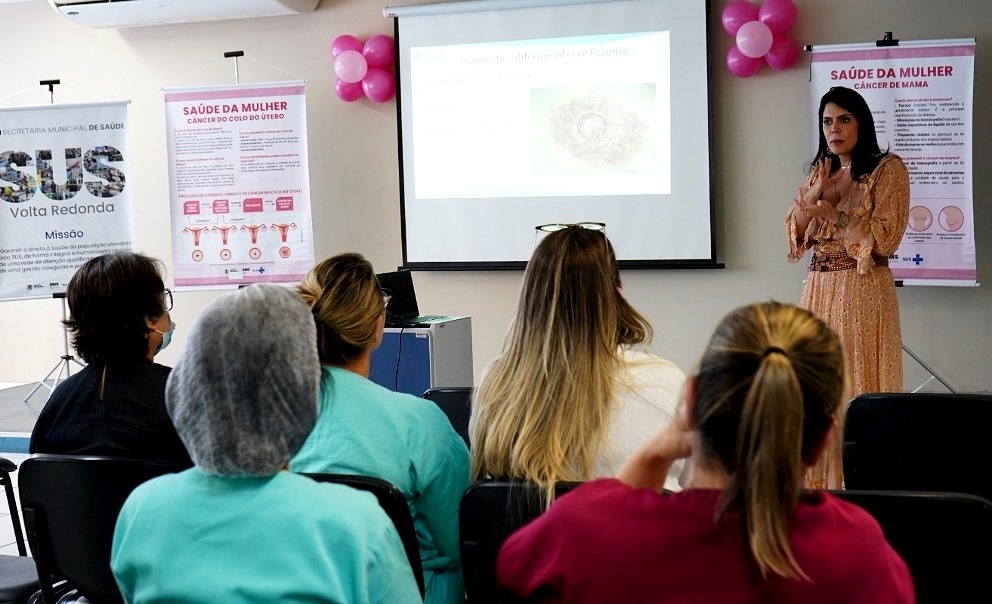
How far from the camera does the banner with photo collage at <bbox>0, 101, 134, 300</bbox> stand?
5.79 m

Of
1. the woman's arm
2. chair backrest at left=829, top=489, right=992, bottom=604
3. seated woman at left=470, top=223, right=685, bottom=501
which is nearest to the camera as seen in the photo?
chair backrest at left=829, top=489, right=992, bottom=604

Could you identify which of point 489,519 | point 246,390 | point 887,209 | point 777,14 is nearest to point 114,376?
point 489,519

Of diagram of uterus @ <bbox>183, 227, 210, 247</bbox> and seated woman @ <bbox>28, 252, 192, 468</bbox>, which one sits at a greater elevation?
diagram of uterus @ <bbox>183, 227, 210, 247</bbox>

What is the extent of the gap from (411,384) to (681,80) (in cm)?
235

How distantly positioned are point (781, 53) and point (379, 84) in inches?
86.8

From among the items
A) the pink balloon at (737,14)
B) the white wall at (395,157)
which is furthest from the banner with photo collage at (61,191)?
the pink balloon at (737,14)

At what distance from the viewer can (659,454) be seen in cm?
124

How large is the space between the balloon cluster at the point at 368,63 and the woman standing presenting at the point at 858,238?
2.71 meters

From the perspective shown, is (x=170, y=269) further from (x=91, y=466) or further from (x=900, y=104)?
(x=91, y=466)

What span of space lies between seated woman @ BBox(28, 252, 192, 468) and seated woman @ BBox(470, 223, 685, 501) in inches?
31.5

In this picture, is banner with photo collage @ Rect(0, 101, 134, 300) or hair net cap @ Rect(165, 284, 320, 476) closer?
hair net cap @ Rect(165, 284, 320, 476)

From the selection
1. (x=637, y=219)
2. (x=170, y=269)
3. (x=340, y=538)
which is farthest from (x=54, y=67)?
(x=340, y=538)

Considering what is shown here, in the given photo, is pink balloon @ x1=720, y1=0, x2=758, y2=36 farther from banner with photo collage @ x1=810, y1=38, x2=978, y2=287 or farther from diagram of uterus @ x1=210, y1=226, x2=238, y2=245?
diagram of uterus @ x1=210, y1=226, x2=238, y2=245

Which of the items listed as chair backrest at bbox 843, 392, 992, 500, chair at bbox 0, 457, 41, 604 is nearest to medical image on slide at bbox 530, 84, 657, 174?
chair backrest at bbox 843, 392, 992, 500
